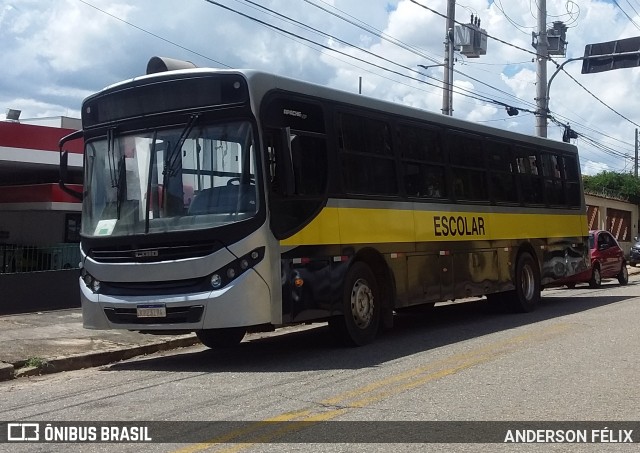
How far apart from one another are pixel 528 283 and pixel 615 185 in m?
45.9

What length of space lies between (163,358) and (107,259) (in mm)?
1921

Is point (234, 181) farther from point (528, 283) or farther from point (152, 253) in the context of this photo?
point (528, 283)

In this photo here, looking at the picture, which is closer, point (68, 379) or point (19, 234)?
point (68, 379)

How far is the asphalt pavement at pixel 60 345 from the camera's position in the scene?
33.1 ft

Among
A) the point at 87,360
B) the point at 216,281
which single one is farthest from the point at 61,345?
the point at 216,281

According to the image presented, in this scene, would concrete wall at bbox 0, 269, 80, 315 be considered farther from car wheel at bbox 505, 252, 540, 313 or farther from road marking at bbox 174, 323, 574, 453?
road marking at bbox 174, 323, 574, 453

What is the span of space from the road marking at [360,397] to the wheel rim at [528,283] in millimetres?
4356

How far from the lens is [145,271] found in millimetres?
9344

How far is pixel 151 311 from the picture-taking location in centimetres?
927

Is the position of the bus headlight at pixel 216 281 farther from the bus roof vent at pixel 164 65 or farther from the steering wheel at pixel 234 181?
the bus roof vent at pixel 164 65

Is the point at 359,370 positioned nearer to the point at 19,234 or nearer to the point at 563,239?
the point at 563,239

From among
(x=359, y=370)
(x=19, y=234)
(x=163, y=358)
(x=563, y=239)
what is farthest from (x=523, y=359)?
(x=19, y=234)

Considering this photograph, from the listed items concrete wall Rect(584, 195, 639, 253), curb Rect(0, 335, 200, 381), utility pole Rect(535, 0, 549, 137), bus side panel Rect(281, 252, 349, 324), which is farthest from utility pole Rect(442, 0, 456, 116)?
bus side panel Rect(281, 252, 349, 324)

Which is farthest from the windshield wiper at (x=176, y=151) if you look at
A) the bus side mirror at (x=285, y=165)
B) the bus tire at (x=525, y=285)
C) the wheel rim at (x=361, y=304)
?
the bus tire at (x=525, y=285)
